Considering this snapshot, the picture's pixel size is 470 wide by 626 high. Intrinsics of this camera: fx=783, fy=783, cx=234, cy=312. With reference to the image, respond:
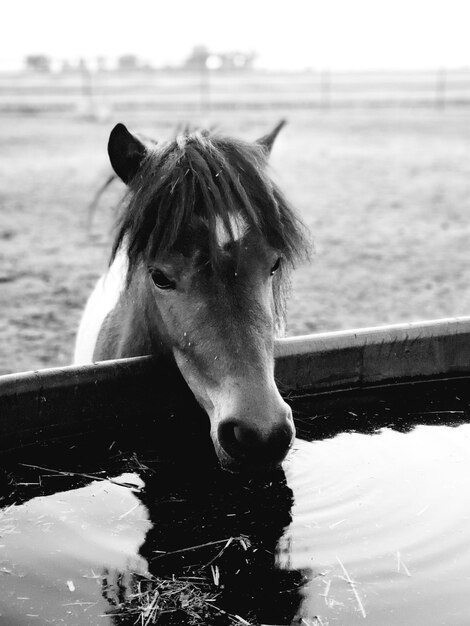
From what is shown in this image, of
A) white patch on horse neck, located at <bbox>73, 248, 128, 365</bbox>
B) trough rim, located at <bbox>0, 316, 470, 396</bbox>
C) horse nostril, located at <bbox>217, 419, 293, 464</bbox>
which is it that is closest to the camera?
horse nostril, located at <bbox>217, 419, 293, 464</bbox>

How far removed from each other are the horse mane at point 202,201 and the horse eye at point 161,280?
0.05 metres

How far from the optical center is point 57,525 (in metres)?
2.26

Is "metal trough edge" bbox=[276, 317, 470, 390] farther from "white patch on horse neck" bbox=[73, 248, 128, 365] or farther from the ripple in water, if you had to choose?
"white patch on horse neck" bbox=[73, 248, 128, 365]

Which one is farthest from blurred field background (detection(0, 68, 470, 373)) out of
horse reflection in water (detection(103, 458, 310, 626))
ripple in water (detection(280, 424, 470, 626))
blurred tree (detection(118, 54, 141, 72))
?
blurred tree (detection(118, 54, 141, 72))

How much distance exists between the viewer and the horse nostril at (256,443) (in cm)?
205

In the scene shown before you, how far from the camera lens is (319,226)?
936cm

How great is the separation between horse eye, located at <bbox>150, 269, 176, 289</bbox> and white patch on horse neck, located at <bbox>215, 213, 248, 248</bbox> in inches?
8.5

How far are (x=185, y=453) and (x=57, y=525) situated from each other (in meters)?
0.55

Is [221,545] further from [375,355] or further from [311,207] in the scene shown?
[311,207]

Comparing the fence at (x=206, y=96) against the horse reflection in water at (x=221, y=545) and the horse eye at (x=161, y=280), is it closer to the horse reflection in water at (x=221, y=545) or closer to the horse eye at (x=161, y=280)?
the horse eye at (x=161, y=280)

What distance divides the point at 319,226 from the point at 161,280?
278 inches

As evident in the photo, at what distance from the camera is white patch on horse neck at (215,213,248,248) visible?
7.69ft

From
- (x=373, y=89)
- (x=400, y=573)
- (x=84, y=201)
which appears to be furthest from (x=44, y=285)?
(x=373, y=89)

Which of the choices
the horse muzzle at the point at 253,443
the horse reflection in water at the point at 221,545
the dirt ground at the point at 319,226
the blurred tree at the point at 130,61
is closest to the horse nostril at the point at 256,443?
the horse muzzle at the point at 253,443
